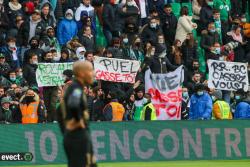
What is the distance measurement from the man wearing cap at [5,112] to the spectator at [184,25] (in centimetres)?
721

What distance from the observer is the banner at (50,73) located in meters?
25.1

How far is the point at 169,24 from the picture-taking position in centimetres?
2945

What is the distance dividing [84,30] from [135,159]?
6038 millimetres

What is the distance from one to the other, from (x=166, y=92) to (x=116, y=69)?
1.46m

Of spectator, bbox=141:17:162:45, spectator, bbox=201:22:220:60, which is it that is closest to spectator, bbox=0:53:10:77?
spectator, bbox=141:17:162:45

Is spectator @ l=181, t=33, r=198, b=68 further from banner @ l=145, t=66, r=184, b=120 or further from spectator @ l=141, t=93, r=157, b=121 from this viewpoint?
spectator @ l=141, t=93, r=157, b=121

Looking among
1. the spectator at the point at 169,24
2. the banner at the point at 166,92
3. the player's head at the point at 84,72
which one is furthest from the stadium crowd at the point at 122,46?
the player's head at the point at 84,72

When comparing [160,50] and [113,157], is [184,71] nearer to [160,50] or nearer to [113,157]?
Result: [160,50]

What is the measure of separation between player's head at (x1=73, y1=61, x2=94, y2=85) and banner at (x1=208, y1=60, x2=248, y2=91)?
45.4ft

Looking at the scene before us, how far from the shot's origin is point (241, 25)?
3067cm

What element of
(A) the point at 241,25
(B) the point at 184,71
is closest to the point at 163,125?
(B) the point at 184,71

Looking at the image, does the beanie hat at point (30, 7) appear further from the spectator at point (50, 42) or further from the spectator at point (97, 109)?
the spectator at point (97, 109)

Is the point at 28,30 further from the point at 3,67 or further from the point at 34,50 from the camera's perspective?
the point at 3,67

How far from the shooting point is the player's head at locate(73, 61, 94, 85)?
1238 cm
